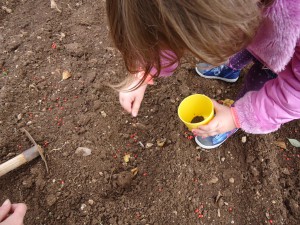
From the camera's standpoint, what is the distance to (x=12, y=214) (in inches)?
54.3

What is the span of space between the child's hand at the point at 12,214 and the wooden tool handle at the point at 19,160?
0.24 metres

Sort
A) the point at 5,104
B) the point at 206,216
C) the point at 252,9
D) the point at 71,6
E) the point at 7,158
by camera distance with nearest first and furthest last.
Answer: the point at 252,9
the point at 206,216
the point at 7,158
the point at 5,104
the point at 71,6

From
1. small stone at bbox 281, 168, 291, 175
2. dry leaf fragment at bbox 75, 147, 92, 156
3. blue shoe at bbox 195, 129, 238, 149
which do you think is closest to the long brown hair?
blue shoe at bbox 195, 129, 238, 149

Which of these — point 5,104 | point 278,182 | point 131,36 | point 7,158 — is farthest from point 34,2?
point 278,182

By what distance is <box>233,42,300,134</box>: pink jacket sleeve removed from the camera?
4.04 ft

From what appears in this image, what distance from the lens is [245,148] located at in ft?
6.05

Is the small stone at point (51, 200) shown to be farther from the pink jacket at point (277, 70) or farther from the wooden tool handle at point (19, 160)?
the pink jacket at point (277, 70)

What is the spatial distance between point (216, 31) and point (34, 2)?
2004mm

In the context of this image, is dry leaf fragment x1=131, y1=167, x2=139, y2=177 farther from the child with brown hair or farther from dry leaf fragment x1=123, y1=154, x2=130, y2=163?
the child with brown hair

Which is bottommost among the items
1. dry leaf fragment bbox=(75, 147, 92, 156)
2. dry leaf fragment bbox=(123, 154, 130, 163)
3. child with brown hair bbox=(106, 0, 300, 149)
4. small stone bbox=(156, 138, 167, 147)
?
small stone bbox=(156, 138, 167, 147)

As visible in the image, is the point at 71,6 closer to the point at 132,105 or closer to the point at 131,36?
the point at 132,105

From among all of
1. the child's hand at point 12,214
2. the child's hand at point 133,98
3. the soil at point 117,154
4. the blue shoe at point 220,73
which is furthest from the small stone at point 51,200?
the blue shoe at point 220,73

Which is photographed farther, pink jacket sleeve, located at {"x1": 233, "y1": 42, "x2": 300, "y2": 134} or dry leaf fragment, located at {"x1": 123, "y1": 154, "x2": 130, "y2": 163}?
dry leaf fragment, located at {"x1": 123, "y1": 154, "x2": 130, "y2": 163}

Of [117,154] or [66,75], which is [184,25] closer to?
[117,154]
